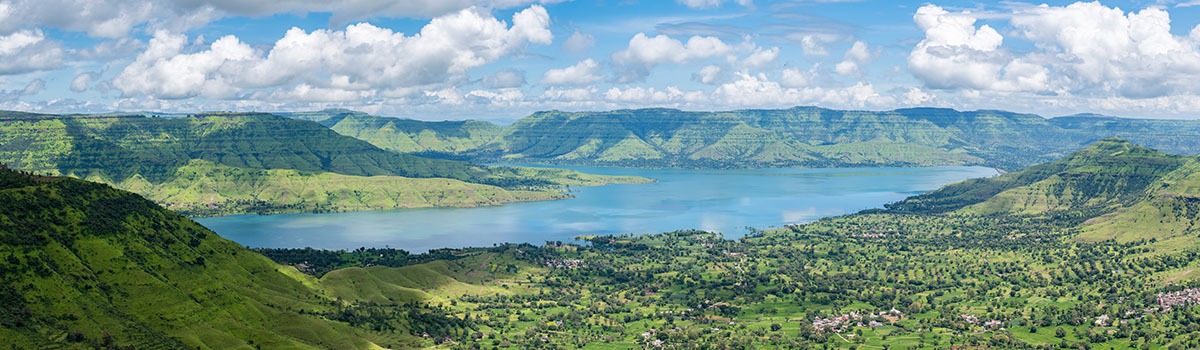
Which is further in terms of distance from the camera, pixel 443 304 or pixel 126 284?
pixel 443 304

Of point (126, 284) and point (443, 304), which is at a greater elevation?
point (126, 284)

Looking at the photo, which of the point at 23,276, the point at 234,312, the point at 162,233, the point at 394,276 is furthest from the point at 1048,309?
the point at 23,276

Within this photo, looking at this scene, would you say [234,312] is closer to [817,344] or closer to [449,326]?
[449,326]

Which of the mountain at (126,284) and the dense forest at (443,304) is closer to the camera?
the mountain at (126,284)

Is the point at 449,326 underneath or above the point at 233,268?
underneath

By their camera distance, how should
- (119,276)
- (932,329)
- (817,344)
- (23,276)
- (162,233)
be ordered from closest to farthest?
(23,276)
(119,276)
(162,233)
(817,344)
(932,329)

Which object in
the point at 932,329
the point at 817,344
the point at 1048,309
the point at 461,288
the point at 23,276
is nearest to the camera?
the point at 23,276

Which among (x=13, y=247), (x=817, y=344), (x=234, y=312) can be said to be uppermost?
(x=13, y=247)

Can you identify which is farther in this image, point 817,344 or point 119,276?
point 817,344
